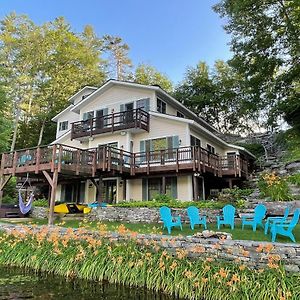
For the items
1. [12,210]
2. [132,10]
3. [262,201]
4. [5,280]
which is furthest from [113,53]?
[5,280]

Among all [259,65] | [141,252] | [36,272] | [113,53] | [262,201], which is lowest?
[36,272]

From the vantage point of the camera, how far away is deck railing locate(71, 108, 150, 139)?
719 inches

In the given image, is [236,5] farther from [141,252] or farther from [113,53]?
[113,53]

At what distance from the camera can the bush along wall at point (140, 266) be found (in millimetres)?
5246

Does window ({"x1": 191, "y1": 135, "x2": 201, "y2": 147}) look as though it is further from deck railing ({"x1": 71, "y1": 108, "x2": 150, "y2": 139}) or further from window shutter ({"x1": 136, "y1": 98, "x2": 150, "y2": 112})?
window shutter ({"x1": 136, "y1": 98, "x2": 150, "y2": 112})

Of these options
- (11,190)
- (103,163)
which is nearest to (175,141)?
(103,163)

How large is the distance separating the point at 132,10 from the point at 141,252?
17357 mm

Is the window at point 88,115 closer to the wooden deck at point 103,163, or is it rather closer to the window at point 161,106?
the window at point 161,106

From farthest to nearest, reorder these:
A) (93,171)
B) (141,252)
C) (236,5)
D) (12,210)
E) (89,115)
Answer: (89,115) < (12,210) < (236,5) < (93,171) < (141,252)

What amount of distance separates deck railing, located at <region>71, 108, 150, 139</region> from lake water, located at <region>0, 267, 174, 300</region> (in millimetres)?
12019

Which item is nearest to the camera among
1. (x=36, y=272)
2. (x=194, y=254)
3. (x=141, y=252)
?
(x=194, y=254)

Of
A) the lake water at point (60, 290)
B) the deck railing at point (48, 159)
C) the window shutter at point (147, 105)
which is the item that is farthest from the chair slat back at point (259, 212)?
the window shutter at point (147, 105)

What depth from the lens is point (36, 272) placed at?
7.84 metres

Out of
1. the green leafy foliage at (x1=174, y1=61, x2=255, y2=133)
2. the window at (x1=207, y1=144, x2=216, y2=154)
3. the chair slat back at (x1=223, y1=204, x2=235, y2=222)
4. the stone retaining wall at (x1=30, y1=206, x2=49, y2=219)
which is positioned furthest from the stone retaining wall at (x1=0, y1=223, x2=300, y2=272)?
the green leafy foliage at (x1=174, y1=61, x2=255, y2=133)
